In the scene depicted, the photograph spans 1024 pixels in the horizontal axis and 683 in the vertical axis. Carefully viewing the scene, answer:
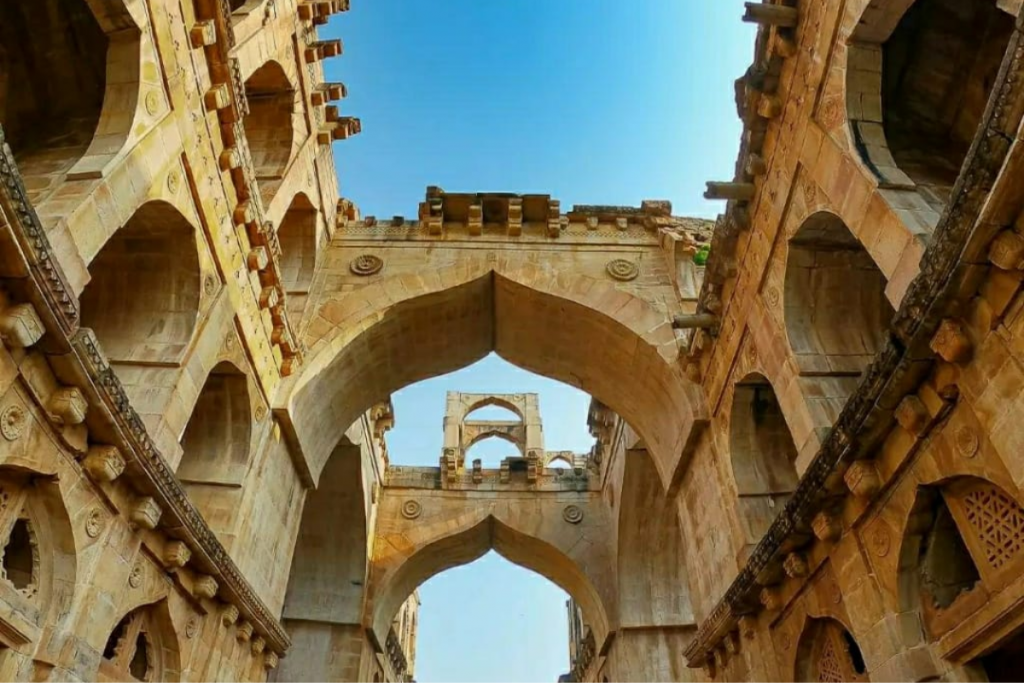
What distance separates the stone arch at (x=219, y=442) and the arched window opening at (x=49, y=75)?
2.99 meters

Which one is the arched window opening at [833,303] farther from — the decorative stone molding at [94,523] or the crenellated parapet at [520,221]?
the decorative stone molding at [94,523]

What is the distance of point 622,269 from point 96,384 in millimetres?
8710

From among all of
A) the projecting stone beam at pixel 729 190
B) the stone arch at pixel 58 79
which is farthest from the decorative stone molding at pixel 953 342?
the stone arch at pixel 58 79

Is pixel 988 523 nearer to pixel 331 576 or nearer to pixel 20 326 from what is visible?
pixel 20 326

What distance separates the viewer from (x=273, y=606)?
916 cm

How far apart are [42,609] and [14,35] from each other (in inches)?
227

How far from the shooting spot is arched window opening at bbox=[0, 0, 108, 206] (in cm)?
682

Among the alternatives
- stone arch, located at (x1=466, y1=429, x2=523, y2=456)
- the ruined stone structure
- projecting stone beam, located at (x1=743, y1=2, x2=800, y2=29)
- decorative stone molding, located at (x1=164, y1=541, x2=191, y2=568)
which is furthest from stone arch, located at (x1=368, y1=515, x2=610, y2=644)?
projecting stone beam, located at (x1=743, y1=2, x2=800, y2=29)

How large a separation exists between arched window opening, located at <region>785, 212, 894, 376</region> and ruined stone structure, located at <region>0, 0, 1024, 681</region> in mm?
35

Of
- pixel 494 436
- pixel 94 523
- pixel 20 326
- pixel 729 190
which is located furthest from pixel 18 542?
pixel 494 436

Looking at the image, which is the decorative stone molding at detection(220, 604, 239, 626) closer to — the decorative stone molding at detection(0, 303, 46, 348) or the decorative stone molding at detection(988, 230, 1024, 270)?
the decorative stone molding at detection(0, 303, 46, 348)

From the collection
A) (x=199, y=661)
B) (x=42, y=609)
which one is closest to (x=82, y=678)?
(x=42, y=609)

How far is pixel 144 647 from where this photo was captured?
664 cm

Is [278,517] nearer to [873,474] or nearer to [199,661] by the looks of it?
[199,661]
